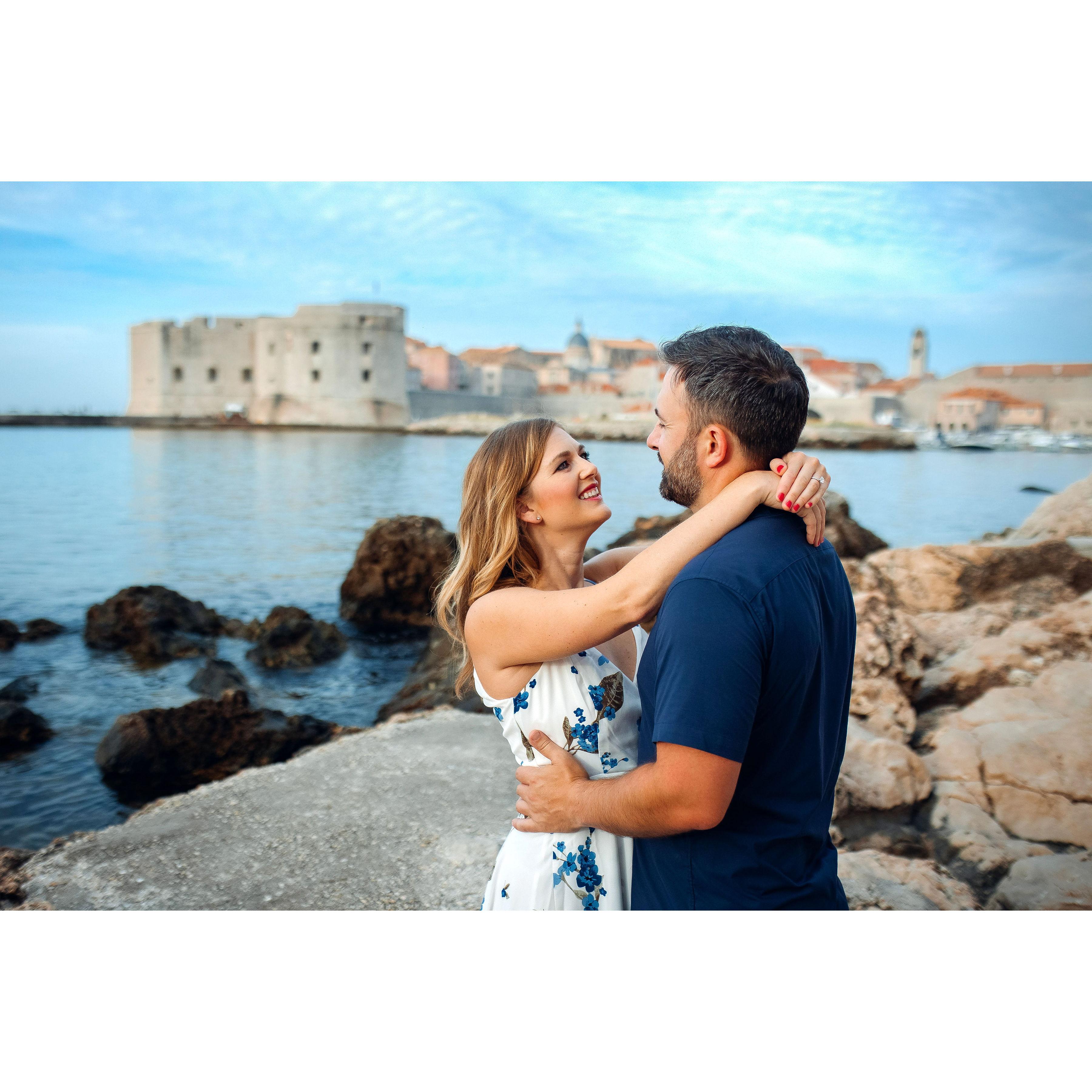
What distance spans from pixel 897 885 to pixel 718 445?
145 centimetres

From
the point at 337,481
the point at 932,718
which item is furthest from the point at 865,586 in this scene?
the point at 337,481

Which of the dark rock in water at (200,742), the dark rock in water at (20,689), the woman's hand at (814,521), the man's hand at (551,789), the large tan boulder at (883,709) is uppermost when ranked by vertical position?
the woman's hand at (814,521)

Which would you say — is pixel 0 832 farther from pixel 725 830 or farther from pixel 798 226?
pixel 798 226

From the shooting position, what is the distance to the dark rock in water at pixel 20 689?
529cm

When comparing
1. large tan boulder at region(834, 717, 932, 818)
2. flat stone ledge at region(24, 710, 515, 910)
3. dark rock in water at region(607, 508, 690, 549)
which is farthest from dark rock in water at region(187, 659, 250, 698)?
large tan boulder at region(834, 717, 932, 818)

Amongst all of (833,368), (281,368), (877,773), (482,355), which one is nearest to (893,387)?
(833,368)

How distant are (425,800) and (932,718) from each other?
1750mm

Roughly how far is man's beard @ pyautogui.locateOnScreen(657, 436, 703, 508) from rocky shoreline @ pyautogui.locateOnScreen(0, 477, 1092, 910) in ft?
4.18

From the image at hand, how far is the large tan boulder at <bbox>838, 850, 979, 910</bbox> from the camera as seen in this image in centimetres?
187

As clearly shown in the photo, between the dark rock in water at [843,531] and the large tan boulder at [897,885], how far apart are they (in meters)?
3.58

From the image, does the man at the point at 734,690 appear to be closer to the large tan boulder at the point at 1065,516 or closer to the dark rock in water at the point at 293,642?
the large tan boulder at the point at 1065,516

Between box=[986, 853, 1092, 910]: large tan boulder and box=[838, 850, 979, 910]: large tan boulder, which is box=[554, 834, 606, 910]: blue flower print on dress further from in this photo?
box=[986, 853, 1092, 910]: large tan boulder

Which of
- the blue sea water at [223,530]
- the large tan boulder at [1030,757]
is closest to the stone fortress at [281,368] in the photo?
the blue sea water at [223,530]

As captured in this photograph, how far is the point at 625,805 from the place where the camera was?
0.93m
